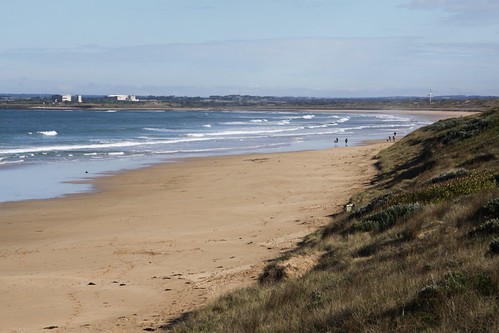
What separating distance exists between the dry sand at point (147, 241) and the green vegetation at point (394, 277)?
1.32 metres

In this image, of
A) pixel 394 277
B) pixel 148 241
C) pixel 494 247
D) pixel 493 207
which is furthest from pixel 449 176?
pixel 394 277

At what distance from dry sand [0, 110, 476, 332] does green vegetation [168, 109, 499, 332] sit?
1.32m

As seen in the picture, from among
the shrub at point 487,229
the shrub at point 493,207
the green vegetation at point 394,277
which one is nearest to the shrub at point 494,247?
the green vegetation at point 394,277

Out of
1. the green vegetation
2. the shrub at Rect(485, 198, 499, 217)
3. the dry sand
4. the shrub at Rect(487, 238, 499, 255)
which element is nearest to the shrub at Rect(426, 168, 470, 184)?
the green vegetation

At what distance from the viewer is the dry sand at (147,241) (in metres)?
10.6

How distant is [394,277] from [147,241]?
9.22m

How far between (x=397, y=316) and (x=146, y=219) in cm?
1406

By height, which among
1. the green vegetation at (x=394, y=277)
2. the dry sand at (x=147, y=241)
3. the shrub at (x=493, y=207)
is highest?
the shrub at (x=493, y=207)

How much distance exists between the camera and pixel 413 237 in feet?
34.4

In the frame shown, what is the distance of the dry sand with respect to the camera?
10.6 meters

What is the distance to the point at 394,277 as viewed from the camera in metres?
7.64

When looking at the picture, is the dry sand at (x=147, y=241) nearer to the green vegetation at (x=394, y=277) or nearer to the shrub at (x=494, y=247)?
the green vegetation at (x=394, y=277)

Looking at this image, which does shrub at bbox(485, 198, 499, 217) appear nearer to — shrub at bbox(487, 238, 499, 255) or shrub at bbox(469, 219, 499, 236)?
shrub at bbox(469, 219, 499, 236)

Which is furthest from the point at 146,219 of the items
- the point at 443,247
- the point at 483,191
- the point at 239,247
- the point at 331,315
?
the point at 331,315
